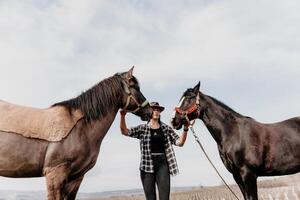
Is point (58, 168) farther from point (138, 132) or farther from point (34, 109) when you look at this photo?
point (138, 132)

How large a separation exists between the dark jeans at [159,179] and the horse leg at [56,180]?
1.52 metres

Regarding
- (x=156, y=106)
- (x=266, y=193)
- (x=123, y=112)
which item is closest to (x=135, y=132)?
(x=123, y=112)

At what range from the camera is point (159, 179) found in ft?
20.5

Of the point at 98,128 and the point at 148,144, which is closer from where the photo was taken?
the point at 98,128

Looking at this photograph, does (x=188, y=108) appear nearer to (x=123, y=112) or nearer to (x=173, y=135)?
(x=173, y=135)

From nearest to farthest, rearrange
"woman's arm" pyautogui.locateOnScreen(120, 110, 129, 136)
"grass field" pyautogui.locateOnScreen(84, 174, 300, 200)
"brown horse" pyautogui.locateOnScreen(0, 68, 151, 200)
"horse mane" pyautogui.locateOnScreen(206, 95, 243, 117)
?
"brown horse" pyautogui.locateOnScreen(0, 68, 151, 200)
"woman's arm" pyautogui.locateOnScreen(120, 110, 129, 136)
"horse mane" pyautogui.locateOnScreen(206, 95, 243, 117)
"grass field" pyautogui.locateOnScreen(84, 174, 300, 200)

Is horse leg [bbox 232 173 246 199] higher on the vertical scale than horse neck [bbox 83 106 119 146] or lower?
lower

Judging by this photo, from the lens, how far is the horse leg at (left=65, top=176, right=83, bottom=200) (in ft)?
18.2

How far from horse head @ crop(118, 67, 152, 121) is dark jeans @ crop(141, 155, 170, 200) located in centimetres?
82

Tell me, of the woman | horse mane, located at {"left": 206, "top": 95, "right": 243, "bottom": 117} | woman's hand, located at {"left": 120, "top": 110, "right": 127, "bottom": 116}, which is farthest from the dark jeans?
horse mane, located at {"left": 206, "top": 95, "right": 243, "bottom": 117}

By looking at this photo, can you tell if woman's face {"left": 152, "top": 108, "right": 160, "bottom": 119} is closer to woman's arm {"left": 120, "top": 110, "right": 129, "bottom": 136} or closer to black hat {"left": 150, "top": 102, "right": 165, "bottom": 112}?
black hat {"left": 150, "top": 102, "right": 165, "bottom": 112}

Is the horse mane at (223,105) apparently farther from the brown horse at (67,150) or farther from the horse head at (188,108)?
the brown horse at (67,150)

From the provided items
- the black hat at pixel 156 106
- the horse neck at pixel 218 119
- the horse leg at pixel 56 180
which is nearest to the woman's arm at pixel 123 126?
the black hat at pixel 156 106

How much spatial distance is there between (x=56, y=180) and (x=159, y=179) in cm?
183
